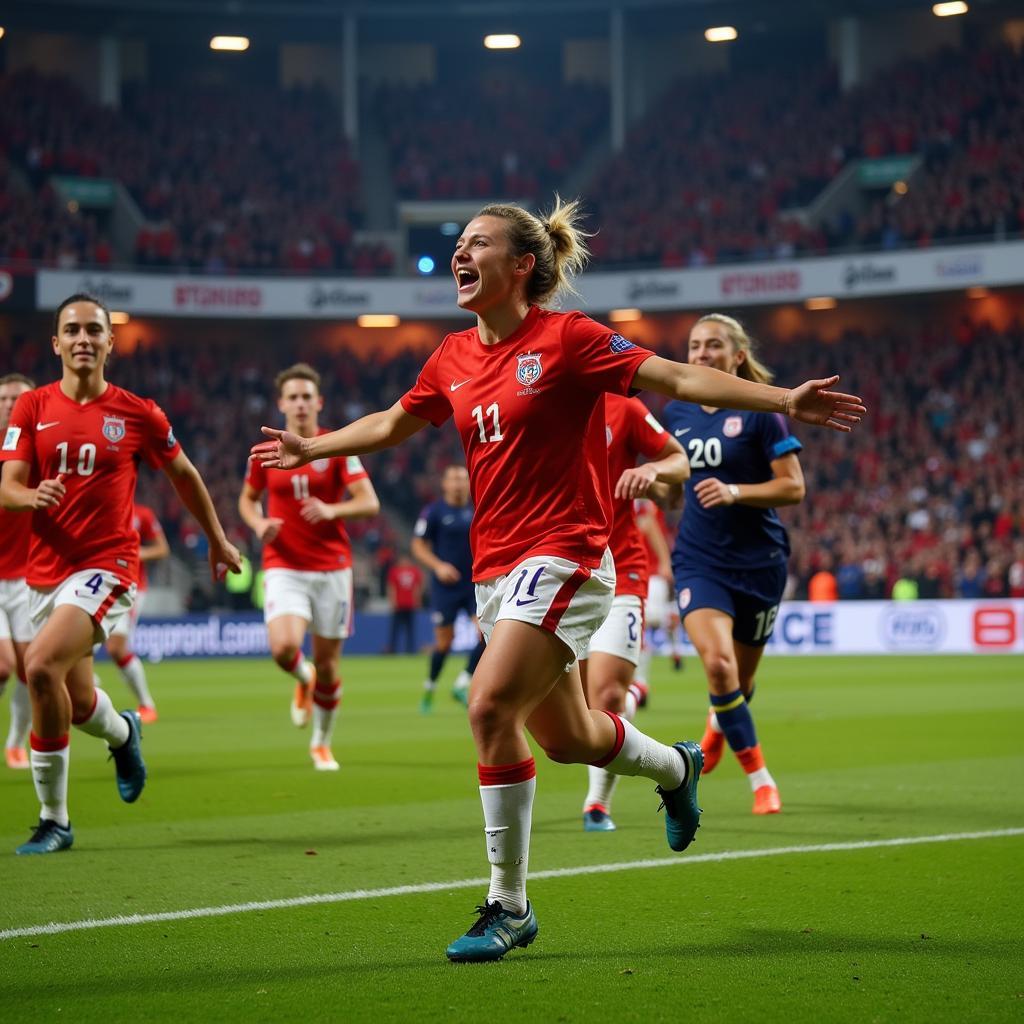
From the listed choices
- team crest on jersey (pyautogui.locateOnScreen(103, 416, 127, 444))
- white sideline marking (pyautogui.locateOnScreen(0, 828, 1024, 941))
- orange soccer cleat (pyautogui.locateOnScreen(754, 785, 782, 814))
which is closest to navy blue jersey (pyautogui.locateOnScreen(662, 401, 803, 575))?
orange soccer cleat (pyautogui.locateOnScreen(754, 785, 782, 814))

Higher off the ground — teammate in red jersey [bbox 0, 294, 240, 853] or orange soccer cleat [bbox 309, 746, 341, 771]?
teammate in red jersey [bbox 0, 294, 240, 853]

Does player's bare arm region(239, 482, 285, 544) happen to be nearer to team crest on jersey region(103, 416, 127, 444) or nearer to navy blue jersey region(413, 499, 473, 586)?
team crest on jersey region(103, 416, 127, 444)

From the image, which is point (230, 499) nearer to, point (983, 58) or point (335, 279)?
point (335, 279)

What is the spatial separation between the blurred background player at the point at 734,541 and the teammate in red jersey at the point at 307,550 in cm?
276

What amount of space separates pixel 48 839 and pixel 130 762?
0.87 meters

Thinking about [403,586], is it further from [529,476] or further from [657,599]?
[529,476]

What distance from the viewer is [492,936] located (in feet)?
16.5

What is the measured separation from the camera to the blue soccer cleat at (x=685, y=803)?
6.04 meters

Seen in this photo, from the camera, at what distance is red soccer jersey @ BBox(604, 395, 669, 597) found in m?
8.09

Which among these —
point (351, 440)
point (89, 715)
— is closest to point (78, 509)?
point (89, 715)

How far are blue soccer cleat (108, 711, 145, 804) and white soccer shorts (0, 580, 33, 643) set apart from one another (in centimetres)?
300

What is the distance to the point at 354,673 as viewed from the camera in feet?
85.5

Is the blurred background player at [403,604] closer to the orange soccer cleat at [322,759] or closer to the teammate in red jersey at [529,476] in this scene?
the orange soccer cleat at [322,759]

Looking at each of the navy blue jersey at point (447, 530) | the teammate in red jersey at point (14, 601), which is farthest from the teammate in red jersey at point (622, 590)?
the navy blue jersey at point (447, 530)
